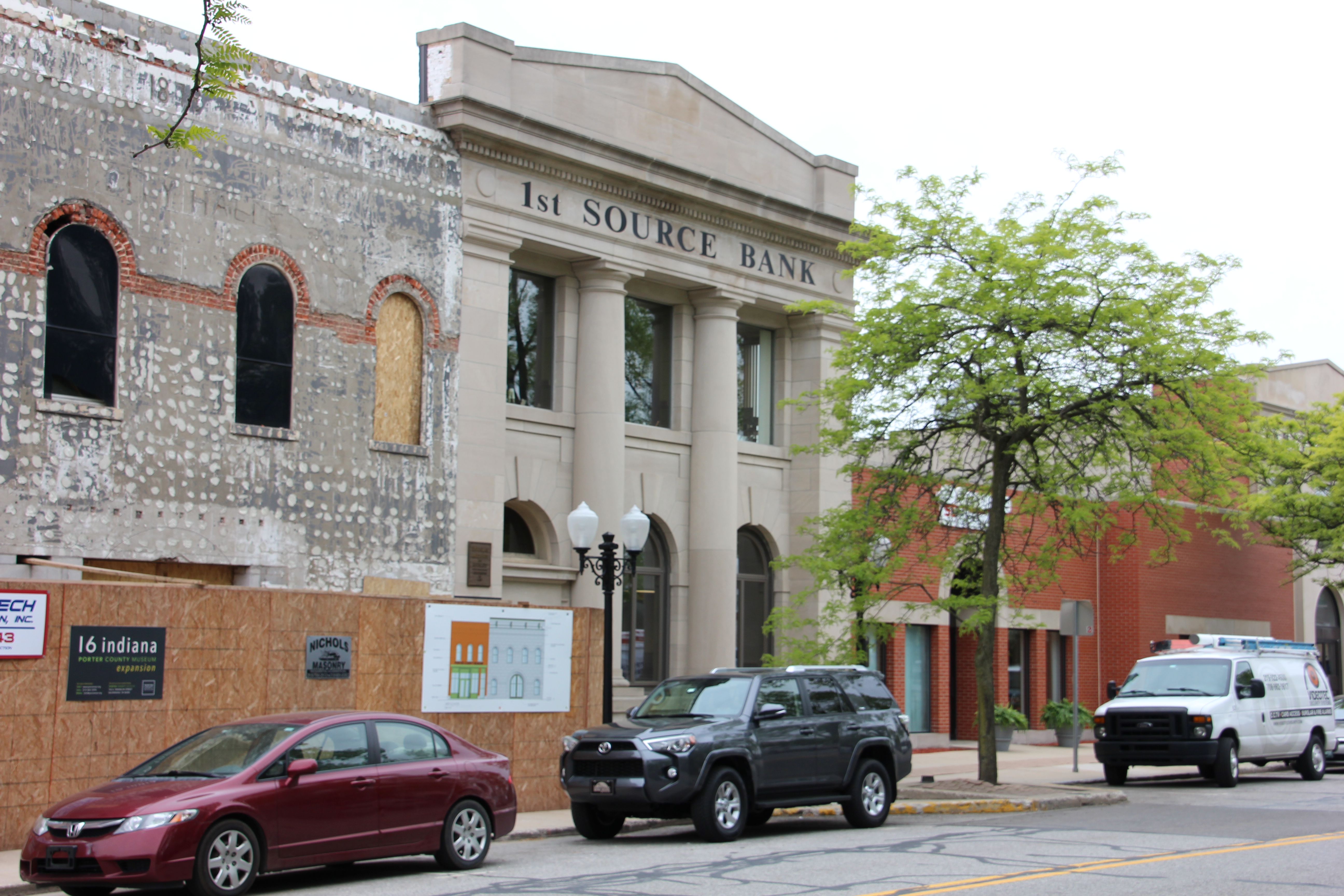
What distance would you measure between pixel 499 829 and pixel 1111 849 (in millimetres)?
5967

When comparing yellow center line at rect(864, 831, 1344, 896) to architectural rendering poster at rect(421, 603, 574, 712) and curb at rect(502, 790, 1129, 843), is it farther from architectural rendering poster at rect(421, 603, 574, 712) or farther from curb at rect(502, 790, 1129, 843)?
architectural rendering poster at rect(421, 603, 574, 712)

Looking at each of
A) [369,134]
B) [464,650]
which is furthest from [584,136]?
[464,650]

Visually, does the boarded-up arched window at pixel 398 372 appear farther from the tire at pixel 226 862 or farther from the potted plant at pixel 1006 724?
the potted plant at pixel 1006 724

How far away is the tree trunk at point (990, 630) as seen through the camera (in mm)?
20688

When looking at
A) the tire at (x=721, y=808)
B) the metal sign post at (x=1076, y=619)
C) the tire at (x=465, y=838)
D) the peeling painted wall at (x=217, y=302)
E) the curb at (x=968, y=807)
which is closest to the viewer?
the tire at (x=465, y=838)

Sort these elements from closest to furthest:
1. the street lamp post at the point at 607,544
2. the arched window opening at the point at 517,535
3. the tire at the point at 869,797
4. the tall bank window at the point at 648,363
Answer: the tire at the point at 869,797, the street lamp post at the point at 607,544, the arched window opening at the point at 517,535, the tall bank window at the point at 648,363

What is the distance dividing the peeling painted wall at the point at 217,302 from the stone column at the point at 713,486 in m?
5.79

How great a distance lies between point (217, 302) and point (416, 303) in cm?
333

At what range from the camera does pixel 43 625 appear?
1420 centimetres

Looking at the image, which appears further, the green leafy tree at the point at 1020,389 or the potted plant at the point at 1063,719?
the potted plant at the point at 1063,719

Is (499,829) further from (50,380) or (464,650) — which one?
(50,380)

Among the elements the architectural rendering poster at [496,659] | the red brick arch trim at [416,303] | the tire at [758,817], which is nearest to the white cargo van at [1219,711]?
the tire at [758,817]

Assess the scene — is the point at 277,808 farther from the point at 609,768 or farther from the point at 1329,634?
the point at 1329,634

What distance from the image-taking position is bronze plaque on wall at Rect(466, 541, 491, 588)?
21.9m
